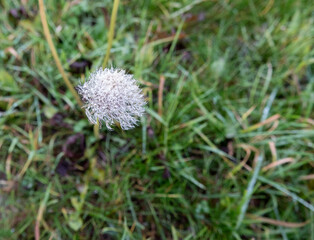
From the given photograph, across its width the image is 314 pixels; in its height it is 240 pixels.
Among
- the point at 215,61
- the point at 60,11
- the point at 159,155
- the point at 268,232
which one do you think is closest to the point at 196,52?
the point at 215,61

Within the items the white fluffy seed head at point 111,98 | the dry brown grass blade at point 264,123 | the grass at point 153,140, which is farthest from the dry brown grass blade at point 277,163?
the white fluffy seed head at point 111,98

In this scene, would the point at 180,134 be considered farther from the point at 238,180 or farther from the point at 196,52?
the point at 196,52

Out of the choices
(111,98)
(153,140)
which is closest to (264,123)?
(153,140)

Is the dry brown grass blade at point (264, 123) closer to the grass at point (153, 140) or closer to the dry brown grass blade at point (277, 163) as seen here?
the grass at point (153, 140)

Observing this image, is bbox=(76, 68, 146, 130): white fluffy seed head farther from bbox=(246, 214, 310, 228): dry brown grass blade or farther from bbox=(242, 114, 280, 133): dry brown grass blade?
bbox=(246, 214, 310, 228): dry brown grass blade

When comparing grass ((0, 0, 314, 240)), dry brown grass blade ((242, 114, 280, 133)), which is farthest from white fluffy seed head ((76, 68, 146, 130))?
dry brown grass blade ((242, 114, 280, 133))

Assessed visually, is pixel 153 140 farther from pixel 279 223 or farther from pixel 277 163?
pixel 279 223

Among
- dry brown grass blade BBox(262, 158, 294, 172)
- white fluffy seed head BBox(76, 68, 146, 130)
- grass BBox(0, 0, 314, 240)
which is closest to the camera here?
white fluffy seed head BBox(76, 68, 146, 130)
